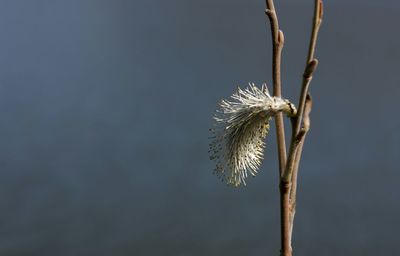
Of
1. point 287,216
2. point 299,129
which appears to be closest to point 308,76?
point 299,129

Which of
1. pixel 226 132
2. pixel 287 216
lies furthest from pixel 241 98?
pixel 287 216

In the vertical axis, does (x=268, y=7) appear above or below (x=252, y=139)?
above

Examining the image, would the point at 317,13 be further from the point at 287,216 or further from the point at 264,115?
the point at 287,216

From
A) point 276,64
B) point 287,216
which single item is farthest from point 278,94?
point 287,216

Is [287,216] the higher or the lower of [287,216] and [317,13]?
the lower

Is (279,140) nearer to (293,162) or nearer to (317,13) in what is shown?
(293,162)

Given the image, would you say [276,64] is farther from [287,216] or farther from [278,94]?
[287,216]

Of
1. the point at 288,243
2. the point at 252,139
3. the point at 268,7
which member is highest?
the point at 268,7
